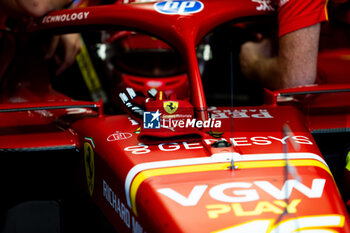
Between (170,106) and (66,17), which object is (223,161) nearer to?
(170,106)

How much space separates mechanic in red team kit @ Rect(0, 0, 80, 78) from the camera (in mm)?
1344

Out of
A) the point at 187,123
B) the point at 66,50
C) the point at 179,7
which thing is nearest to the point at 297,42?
the point at 179,7

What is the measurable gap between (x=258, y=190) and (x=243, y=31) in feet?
3.71

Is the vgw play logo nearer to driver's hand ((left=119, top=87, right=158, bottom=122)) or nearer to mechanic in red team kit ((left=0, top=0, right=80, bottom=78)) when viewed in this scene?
driver's hand ((left=119, top=87, right=158, bottom=122))

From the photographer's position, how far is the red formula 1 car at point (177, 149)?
2.37 feet

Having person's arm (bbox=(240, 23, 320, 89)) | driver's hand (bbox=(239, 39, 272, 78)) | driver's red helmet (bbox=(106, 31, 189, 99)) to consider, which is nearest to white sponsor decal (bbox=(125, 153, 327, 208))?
person's arm (bbox=(240, 23, 320, 89))

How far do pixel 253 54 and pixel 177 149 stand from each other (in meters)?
0.72

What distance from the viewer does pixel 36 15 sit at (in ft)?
4.43

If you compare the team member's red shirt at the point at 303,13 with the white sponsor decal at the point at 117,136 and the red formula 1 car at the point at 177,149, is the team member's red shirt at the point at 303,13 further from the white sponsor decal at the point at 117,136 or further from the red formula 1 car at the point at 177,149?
the white sponsor decal at the point at 117,136

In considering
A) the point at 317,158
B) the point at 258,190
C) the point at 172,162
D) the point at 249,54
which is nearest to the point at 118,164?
the point at 172,162

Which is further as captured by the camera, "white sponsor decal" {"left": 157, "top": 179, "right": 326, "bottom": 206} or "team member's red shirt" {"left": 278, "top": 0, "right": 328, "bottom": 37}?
"team member's red shirt" {"left": 278, "top": 0, "right": 328, "bottom": 37}

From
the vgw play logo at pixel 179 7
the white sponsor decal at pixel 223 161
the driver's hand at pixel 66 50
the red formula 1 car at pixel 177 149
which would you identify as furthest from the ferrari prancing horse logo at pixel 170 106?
the driver's hand at pixel 66 50

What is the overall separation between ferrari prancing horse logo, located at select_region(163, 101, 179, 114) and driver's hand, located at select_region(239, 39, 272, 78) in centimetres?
57

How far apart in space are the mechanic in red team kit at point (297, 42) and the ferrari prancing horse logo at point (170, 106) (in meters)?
0.42
